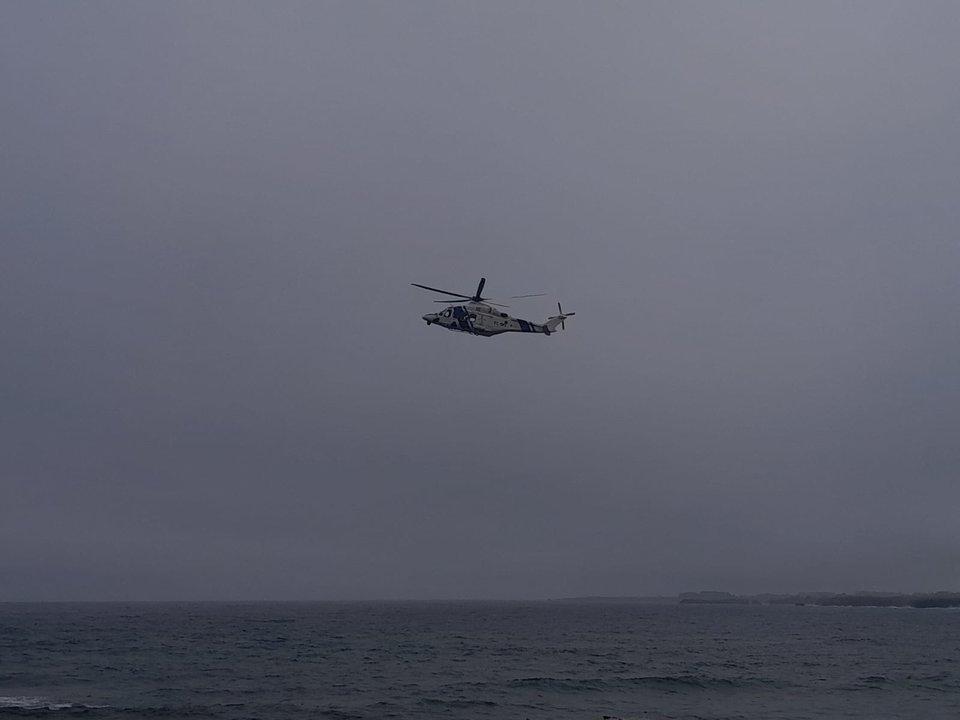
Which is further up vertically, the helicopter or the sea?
the helicopter

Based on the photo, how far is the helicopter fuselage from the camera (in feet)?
154

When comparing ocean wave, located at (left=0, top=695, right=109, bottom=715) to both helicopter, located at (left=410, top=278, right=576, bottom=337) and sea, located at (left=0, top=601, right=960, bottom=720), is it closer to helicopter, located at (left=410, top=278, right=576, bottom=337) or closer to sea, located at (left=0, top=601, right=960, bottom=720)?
sea, located at (left=0, top=601, right=960, bottom=720)

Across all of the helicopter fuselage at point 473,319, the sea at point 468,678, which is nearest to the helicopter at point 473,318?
the helicopter fuselage at point 473,319

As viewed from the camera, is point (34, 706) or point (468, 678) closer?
point (34, 706)

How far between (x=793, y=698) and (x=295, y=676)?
2975cm

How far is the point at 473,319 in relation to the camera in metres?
46.8

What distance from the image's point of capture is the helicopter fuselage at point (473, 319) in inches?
1843

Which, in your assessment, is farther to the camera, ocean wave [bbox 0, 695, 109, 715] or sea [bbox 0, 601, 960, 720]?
sea [bbox 0, 601, 960, 720]

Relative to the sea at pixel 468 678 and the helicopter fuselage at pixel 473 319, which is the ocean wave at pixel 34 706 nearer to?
the sea at pixel 468 678

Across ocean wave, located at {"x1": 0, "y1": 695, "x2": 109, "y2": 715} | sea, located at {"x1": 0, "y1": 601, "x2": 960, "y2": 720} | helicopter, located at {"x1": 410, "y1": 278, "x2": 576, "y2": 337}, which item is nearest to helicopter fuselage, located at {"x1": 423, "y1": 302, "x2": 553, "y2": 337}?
helicopter, located at {"x1": 410, "y1": 278, "x2": 576, "y2": 337}

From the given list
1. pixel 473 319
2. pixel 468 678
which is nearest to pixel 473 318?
pixel 473 319

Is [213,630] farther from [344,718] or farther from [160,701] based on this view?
[344,718]

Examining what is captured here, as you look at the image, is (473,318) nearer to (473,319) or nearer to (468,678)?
(473,319)

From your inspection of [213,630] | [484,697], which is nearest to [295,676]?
[484,697]
